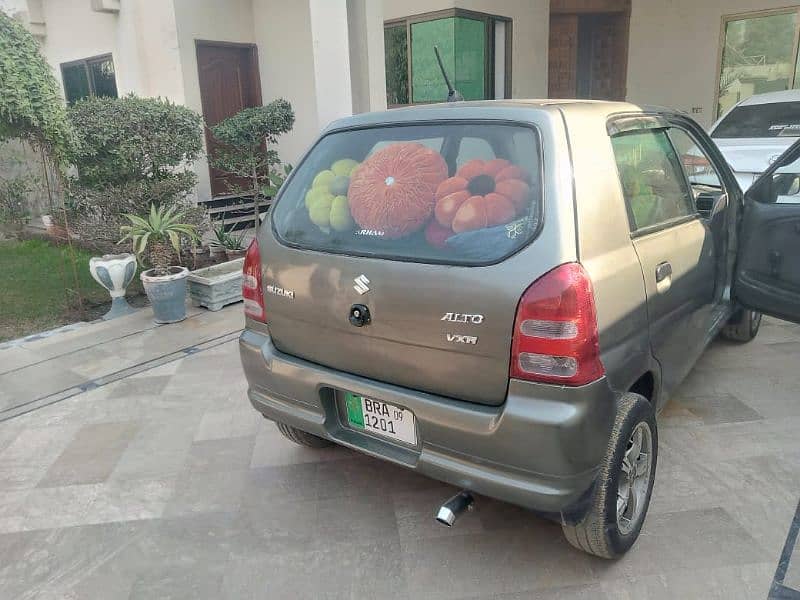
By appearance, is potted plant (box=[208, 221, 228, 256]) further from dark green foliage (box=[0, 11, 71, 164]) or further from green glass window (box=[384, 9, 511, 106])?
green glass window (box=[384, 9, 511, 106])

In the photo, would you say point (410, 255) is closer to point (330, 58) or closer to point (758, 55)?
point (330, 58)

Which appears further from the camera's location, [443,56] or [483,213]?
[443,56]

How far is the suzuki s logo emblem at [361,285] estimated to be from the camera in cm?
219

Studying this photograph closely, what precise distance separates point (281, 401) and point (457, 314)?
3.06 feet

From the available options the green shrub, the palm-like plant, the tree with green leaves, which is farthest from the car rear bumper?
the tree with green leaves

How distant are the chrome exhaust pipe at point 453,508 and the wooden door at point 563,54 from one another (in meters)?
10.3

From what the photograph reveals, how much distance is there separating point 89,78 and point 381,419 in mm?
9292

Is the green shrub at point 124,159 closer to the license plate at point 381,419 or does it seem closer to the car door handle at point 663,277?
the license plate at point 381,419

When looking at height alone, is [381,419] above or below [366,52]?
below

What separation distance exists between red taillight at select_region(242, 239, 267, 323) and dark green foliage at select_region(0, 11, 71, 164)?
3.05 m

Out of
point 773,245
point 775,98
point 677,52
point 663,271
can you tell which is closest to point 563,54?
point 677,52

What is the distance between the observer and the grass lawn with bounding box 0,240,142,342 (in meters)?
5.32

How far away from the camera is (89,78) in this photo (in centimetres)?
938

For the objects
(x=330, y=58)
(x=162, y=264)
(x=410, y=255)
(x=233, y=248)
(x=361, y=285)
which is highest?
(x=330, y=58)
